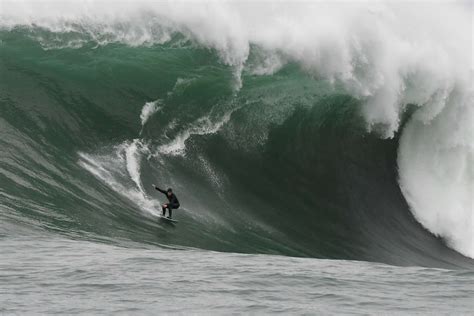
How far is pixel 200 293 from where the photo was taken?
9.61m

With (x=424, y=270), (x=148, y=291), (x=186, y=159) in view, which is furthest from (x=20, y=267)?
(x=186, y=159)

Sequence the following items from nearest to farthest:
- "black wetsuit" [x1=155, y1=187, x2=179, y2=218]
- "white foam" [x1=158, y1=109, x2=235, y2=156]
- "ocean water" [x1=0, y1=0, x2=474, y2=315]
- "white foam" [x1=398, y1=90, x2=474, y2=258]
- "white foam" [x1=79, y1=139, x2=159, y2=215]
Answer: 1. "ocean water" [x1=0, y1=0, x2=474, y2=315]
2. "black wetsuit" [x1=155, y1=187, x2=179, y2=218]
3. "white foam" [x1=79, y1=139, x2=159, y2=215]
4. "white foam" [x1=158, y1=109, x2=235, y2=156]
5. "white foam" [x1=398, y1=90, x2=474, y2=258]

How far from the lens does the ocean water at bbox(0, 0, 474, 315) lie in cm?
1032

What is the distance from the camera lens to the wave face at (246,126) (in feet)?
50.1

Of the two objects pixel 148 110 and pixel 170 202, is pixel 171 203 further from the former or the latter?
pixel 148 110

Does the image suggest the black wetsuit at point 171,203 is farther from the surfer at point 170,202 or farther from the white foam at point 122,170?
the white foam at point 122,170

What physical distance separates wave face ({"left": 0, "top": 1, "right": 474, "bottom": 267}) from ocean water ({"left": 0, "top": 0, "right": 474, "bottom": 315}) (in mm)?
47

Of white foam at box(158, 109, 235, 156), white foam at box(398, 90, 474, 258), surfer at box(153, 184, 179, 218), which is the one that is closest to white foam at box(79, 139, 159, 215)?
surfer at box(153, 184, 179, 218)

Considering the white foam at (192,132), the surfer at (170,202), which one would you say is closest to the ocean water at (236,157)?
the white foam at (192,132)

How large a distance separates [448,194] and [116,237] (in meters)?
12.0

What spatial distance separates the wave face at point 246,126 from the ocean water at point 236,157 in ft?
0.16

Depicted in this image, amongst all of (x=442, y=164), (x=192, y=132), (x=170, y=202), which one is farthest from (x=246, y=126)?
(x=442, y=164)

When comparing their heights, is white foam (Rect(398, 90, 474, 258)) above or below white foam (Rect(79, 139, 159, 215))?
above

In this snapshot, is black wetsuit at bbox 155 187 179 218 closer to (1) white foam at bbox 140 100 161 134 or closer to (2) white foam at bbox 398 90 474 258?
(1) white foam at bbox 140 100 161 134
